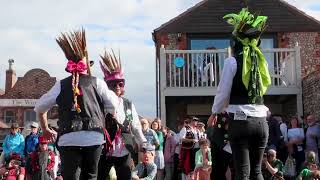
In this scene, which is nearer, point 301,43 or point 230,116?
point 230,116

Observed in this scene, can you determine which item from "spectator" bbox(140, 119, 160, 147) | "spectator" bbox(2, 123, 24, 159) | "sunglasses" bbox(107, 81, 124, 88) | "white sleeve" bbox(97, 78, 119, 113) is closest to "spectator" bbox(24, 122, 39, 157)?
"spectator" bbox(2, 123, 24, 159)

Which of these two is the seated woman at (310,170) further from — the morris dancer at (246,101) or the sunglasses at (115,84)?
the morris dancer at (246,101)

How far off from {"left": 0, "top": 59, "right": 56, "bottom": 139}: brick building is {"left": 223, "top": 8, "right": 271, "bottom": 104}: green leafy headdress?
1445 inches

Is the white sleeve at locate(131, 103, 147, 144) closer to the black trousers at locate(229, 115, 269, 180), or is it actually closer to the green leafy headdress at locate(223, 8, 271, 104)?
the black trousers at locate(229, 115, 269, 180)

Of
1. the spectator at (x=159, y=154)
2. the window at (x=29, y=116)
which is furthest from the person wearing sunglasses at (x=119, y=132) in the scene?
the window at (x=29, y=116)

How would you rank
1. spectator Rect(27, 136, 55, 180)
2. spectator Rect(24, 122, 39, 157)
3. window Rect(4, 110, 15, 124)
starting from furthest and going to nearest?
window Rect(4, 110, 15, 124) → spectator Rect(24, 122, 39, 157) → spectator Rect(27, 136, 55, 180)

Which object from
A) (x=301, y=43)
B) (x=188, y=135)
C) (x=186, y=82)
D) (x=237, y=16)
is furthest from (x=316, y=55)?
(x=237, y=16)

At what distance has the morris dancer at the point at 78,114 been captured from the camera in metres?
5.32

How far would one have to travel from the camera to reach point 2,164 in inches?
550

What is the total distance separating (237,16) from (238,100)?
0.88 m

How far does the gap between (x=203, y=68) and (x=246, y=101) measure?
12419 mm

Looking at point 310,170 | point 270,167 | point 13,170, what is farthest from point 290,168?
point 13,170

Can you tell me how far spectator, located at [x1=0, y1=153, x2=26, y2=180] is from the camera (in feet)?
42.1

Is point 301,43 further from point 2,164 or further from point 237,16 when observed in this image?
point 237,16
